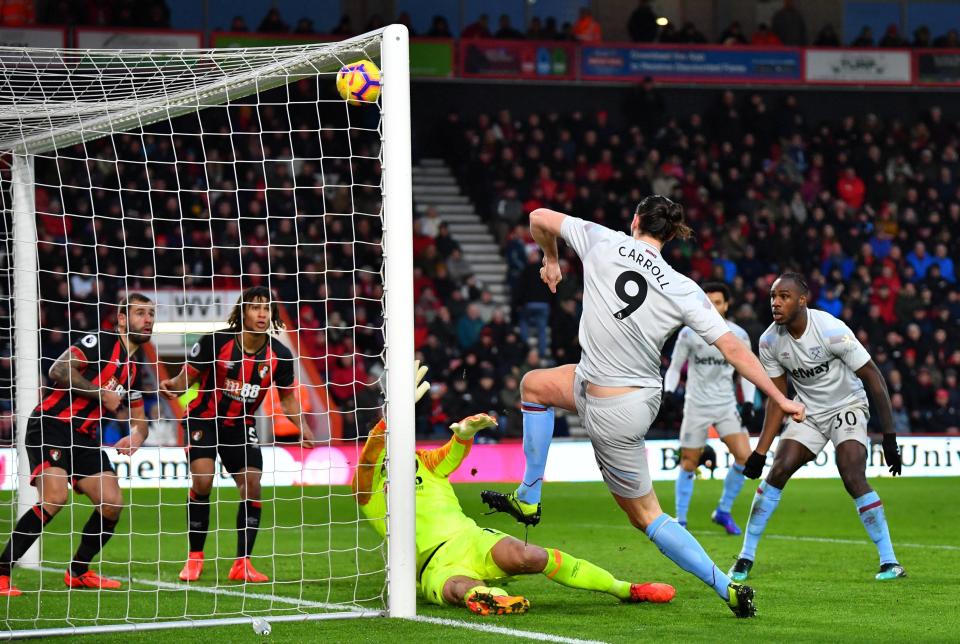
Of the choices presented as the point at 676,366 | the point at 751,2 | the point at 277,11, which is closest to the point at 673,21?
the point at 751,2

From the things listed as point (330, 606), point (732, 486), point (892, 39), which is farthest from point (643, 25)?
point (330, 606)

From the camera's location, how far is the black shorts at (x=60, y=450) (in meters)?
8.34

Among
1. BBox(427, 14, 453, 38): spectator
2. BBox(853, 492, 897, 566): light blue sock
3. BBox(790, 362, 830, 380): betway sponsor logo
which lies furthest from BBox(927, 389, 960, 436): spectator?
BBox(790, 362, 830, 380): betway sponsor logo

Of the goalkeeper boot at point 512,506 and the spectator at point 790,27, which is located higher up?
the spectator at point 790,27

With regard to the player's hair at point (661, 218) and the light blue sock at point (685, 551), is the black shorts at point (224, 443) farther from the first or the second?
the player's hair at point (661, 218)

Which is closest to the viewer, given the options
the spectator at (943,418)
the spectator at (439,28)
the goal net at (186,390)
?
the goal net at (186,390)

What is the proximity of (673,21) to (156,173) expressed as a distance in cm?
1208

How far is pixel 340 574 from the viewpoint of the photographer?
9.28m

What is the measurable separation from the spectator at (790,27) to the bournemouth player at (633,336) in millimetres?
21657

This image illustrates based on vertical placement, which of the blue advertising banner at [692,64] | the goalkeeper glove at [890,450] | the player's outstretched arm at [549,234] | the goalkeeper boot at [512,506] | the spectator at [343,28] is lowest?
the goalkeeper boot at [512,506]

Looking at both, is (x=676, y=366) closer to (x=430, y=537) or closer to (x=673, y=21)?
(x=430, y=537)

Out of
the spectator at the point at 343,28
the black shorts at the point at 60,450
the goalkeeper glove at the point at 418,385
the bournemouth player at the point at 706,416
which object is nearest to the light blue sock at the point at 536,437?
the goalkeeper glove at the point at 418,385

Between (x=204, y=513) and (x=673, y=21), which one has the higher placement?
(x=673, y=21)

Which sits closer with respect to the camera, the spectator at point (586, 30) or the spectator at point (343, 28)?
the spectator at point (343, 28)
